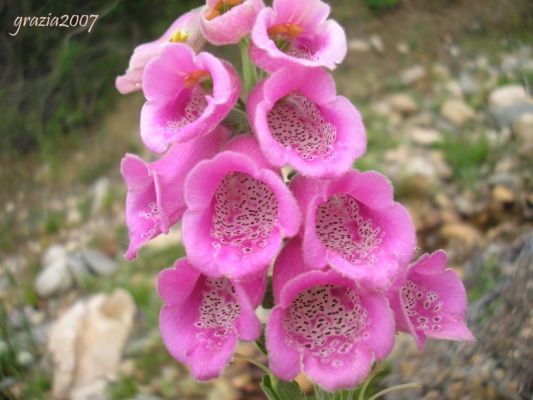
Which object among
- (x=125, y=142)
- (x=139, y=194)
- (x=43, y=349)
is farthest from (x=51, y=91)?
(x=139, y=194)

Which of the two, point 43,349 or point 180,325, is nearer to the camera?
point 180,325

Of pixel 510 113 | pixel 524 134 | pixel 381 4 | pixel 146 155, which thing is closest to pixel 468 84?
pixel 510 113

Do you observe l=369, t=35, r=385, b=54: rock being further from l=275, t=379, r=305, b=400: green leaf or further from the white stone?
l=275, t=379, r=305, b=400: green leaf

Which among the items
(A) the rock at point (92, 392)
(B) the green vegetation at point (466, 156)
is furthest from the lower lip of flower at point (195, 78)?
(B) the green vegetation at point (466, 156)

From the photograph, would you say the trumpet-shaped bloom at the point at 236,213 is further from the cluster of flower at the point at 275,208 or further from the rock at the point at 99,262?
the rock at the point at 99,262

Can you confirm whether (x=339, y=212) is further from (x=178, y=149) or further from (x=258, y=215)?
(x=178, y=149)

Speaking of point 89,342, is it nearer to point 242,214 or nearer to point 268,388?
point 268,388
